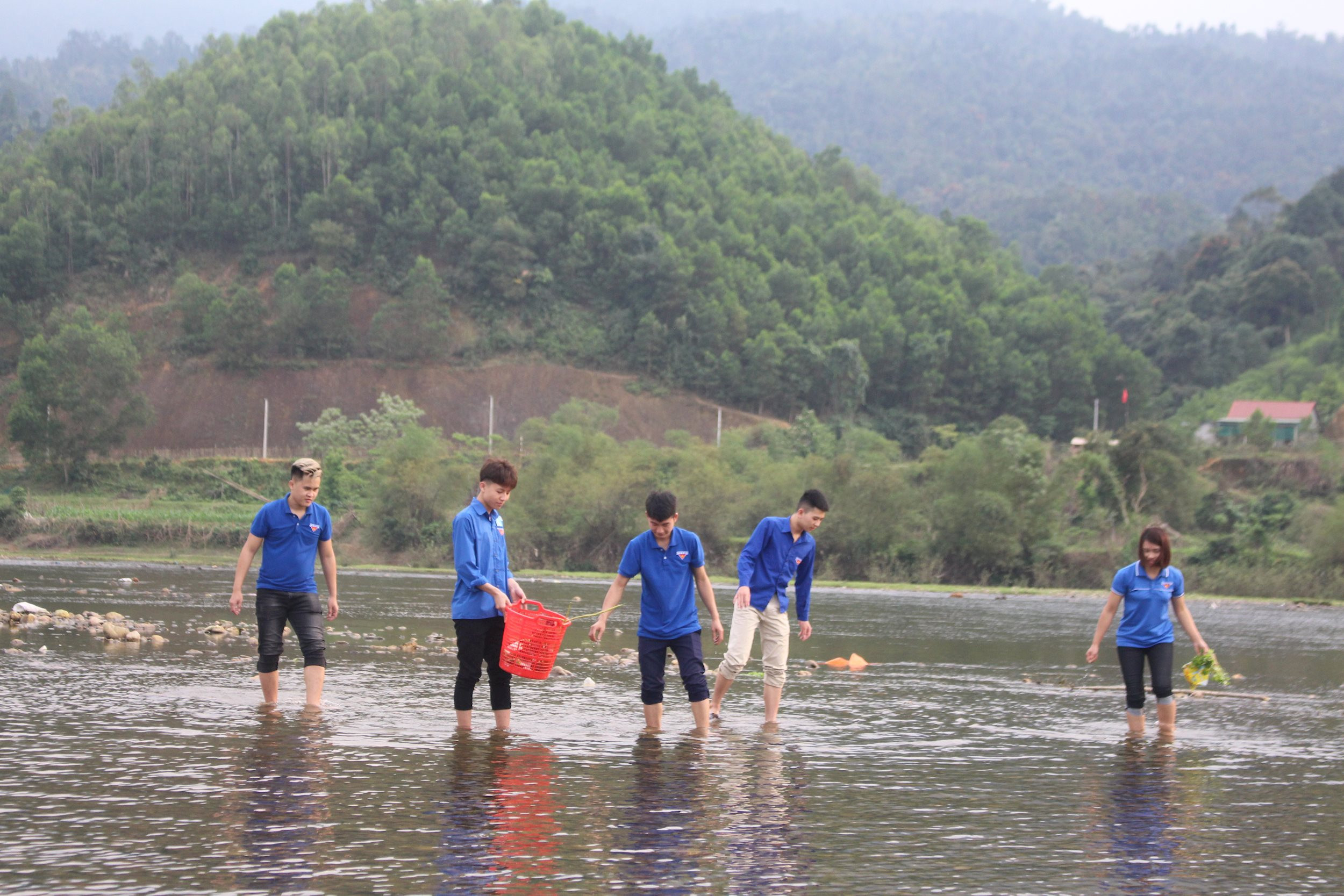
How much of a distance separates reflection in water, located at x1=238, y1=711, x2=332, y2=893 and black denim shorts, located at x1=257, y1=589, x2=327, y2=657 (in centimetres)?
78

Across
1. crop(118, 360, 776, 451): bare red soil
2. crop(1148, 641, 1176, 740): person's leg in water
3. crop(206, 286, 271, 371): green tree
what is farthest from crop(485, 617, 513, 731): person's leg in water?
crop(206, 286, 271, 371): green tree

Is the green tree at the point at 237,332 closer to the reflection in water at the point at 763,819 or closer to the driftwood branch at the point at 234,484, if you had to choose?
the driftwood branch at the point at 234,484

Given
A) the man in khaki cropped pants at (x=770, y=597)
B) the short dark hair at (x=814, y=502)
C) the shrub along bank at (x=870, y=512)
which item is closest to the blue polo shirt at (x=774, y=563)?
the man in khaki cropped pants at (x=770, y=597)

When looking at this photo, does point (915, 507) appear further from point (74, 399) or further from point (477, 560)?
point (74, 399)

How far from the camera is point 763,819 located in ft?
23.5

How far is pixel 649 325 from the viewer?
96.2 m

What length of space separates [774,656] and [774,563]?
0.74m

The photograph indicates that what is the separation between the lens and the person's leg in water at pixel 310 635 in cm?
1046

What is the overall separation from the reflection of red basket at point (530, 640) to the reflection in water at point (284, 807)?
141 centimetres

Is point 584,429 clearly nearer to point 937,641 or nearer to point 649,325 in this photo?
point 649,325

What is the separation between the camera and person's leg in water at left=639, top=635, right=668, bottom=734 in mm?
9797

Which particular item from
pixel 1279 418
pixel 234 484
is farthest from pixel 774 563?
pixel 1279 418

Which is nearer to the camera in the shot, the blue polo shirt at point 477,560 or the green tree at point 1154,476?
the blue polo shirt at point 477,560

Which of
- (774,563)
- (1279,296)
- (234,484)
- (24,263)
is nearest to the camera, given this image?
(774,563)
